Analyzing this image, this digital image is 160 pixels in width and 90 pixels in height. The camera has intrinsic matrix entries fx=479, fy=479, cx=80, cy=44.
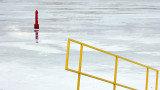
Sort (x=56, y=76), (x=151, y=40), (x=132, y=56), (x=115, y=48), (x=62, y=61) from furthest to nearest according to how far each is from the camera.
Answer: (x=151, y=40)
(x=115, y=48)
(x=132, y=56)
(x=62, y=61)
(x=56, y=76)

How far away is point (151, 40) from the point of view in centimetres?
1811

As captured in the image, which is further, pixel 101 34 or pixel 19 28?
pixel 19 28

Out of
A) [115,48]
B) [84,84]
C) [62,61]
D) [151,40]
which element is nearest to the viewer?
[84,84]

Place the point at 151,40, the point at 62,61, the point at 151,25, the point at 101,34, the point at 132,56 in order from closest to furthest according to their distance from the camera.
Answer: the point at 62,61
the point at 132,56
the point at 151,40
the point at 101,34
the point at 151,25

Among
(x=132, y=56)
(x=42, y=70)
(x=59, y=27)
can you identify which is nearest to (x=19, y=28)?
(x=59, y=27)

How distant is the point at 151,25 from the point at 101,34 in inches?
199

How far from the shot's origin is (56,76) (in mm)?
11086

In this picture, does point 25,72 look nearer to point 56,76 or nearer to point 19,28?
point 56,76

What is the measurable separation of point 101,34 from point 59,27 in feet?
12.4

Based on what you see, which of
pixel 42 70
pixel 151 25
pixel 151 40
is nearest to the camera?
pixel 42 70

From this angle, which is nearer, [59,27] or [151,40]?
[151,40]

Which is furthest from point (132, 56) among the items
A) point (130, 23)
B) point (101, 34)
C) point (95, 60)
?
point (130, 23)

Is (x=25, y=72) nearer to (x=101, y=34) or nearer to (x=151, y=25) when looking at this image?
(x=101, y=34)

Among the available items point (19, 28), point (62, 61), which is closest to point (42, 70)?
point (62, 61)
